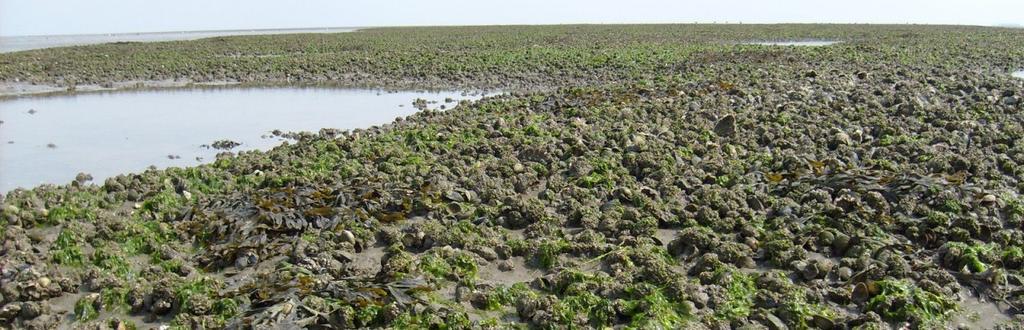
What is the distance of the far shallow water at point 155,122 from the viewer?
10.4 m

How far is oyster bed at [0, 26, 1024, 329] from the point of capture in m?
4.70

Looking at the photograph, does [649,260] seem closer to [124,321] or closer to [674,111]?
[124,321]

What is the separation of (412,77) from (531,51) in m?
8.59

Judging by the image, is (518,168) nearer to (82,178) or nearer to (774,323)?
(774,323)

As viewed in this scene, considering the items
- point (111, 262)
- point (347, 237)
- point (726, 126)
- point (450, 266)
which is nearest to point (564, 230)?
point (450, 266)

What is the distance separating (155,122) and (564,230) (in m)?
10.8

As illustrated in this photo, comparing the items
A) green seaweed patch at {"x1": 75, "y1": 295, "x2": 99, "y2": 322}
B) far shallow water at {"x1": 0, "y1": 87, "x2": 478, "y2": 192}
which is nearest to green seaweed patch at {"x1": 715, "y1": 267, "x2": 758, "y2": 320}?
green seaweed patch at {"x1": 75, "y1": 295, "x2": 99, "y2": 322}

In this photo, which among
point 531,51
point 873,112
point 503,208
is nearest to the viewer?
point 503,208

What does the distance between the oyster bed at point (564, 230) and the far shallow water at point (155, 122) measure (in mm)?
2195

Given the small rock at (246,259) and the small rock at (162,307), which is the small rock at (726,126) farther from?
the small rock at (162,307)

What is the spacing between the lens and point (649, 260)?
5215 millimetres

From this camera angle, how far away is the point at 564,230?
6289 millimetres

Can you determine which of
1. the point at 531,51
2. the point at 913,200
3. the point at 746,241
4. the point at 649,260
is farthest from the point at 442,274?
the point at 531,51

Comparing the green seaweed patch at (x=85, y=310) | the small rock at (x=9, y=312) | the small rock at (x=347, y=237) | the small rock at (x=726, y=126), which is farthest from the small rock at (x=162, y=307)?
the small rock at (x=726, y=126)
